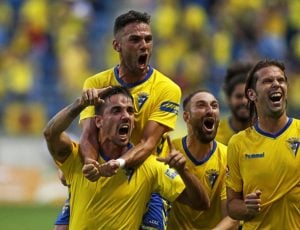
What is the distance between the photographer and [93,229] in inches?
330

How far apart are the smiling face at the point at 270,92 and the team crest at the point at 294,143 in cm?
Result: 21

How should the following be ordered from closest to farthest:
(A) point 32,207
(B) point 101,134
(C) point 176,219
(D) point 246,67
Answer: (B) point 101,134, (C) point 176,219, (D) point 246,67, (A) point 32,207

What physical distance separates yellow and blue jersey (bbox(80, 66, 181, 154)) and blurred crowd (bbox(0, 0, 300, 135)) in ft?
36.9

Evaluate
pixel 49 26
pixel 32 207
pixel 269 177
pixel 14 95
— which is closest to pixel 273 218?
pixel 269 177

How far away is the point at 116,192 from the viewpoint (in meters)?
8.38

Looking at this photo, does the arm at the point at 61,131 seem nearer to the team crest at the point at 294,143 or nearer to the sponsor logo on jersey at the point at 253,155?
the sponsor logo on jersey at the point at 253,155

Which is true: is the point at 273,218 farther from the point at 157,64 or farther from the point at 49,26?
the point at 49,26

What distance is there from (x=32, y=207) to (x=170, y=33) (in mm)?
5078

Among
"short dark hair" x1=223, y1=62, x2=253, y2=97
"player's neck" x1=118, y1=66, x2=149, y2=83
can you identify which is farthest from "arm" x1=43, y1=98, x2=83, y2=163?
"short dark hair" x1=223, y1=62, x2=253, y2=97

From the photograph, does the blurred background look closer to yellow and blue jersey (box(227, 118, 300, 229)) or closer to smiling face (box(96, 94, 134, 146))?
smiling face (box(96, 94, 134, 146))

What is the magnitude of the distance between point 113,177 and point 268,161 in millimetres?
1258

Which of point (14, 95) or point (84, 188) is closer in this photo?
point (84, 188)

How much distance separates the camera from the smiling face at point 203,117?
941 centimetres

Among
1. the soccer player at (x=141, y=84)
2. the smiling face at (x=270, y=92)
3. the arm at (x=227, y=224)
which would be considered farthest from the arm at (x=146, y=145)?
the smiling face at (x=270, y=92)
